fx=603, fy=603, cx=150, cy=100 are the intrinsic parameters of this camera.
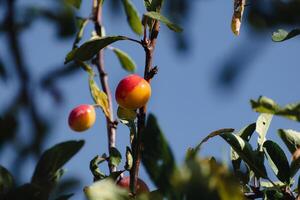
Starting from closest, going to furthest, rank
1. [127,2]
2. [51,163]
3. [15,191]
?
1. [15,191]
2. [51,163]
3. [127,2]

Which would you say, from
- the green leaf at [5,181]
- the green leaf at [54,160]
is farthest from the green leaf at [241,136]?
the green leaf at [5,181]

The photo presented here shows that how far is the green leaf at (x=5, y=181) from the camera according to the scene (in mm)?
1082

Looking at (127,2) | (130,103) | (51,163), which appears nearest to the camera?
(51,163)

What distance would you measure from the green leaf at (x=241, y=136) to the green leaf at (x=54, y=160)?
1.93ft

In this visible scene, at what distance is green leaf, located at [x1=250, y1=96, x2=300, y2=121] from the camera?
1.05 metres

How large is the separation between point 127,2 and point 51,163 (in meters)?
1.61

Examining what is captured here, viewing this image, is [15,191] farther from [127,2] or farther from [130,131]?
[127,2]

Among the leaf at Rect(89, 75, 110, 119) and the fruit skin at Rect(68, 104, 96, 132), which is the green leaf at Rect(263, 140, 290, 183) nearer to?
the leaf at Rect(89, 75, 110, 119)

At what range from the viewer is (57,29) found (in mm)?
1758

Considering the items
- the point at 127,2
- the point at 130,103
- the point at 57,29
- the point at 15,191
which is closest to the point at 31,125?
the point at 15,191

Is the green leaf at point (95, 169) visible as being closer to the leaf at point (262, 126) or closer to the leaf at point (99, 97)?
the leaf at point (99, 97)

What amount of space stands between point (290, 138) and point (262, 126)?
0.73 ft

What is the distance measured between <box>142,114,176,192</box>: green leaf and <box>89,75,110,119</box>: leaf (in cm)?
99

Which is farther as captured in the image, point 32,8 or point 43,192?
point 32,8
